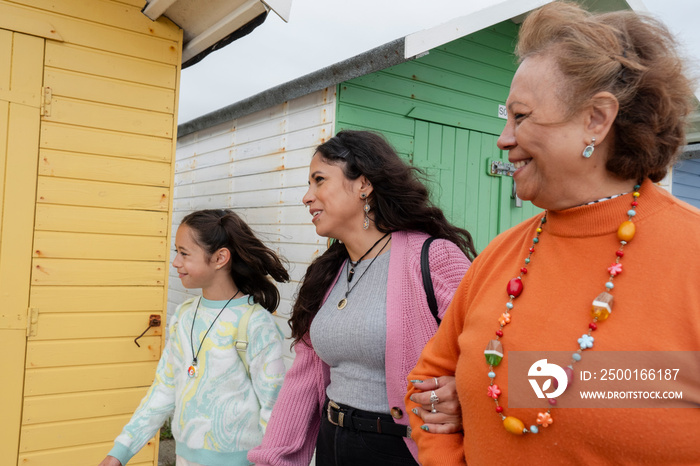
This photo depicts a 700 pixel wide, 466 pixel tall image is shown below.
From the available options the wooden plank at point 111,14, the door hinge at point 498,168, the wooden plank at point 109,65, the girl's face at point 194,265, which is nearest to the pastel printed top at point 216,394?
the girl's face at point 194,265

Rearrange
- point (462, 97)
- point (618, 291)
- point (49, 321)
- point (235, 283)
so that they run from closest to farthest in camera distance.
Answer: point (618, 291), point (235, 283), point (49, 321), point (462, 97)

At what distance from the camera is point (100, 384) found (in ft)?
11.6

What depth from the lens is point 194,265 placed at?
120 inches

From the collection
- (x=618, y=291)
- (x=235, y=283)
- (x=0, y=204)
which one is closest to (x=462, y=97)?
(x=235, y=283)

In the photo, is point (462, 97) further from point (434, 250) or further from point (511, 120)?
point (511, 120)

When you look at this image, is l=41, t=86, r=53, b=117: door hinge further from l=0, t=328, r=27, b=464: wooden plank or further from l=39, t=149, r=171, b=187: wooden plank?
l=0, t=328, r=27, b=464: wooden plank

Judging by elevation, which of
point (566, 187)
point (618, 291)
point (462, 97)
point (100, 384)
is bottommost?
point (100, 384)

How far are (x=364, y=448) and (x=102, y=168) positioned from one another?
2.55 m

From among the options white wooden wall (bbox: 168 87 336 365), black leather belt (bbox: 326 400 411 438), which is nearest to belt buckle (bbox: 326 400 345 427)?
black leather belt (bbox: 326 400 411 438)

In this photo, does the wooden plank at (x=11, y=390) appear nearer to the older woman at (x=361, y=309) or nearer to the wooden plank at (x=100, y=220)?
the wooden plank at (x=100, y=220)

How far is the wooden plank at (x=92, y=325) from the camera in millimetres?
3357

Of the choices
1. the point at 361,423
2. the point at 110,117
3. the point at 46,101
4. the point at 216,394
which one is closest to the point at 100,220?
the point at 110,117

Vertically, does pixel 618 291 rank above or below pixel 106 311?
above

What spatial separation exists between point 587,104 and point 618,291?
378mm
